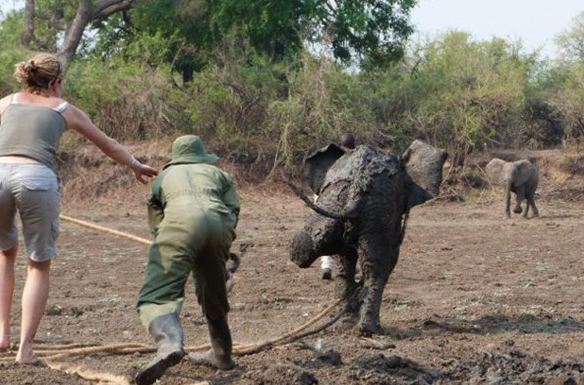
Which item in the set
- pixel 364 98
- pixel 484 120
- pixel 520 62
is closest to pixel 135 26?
pixel 364 98

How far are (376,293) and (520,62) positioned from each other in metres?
27.6

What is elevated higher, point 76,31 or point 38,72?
point 76,31

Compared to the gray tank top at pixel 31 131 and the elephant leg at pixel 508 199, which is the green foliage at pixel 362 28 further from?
the gray tank top at pixel 31 131

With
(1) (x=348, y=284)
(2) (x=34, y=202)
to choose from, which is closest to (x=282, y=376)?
(2) (x=34, y=202)

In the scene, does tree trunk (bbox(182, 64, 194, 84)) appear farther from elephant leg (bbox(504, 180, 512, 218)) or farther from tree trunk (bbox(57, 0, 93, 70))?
elephant leg (bbox(504, 180, 512, 218))

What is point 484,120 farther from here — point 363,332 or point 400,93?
point 363,332

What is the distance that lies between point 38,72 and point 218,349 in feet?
6.59

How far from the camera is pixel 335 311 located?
982 centimetres

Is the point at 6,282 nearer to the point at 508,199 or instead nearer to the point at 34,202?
the point at 34,202

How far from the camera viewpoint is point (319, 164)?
10.3 meters

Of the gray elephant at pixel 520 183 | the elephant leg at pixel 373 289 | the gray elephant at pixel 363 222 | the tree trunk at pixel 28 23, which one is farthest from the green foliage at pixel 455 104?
the elephant leg at pixel 373 289

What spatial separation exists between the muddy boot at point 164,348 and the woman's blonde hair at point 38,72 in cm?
166

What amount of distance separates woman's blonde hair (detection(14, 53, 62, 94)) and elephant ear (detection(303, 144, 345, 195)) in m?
3.54

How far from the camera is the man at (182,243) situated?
6.49 metres
